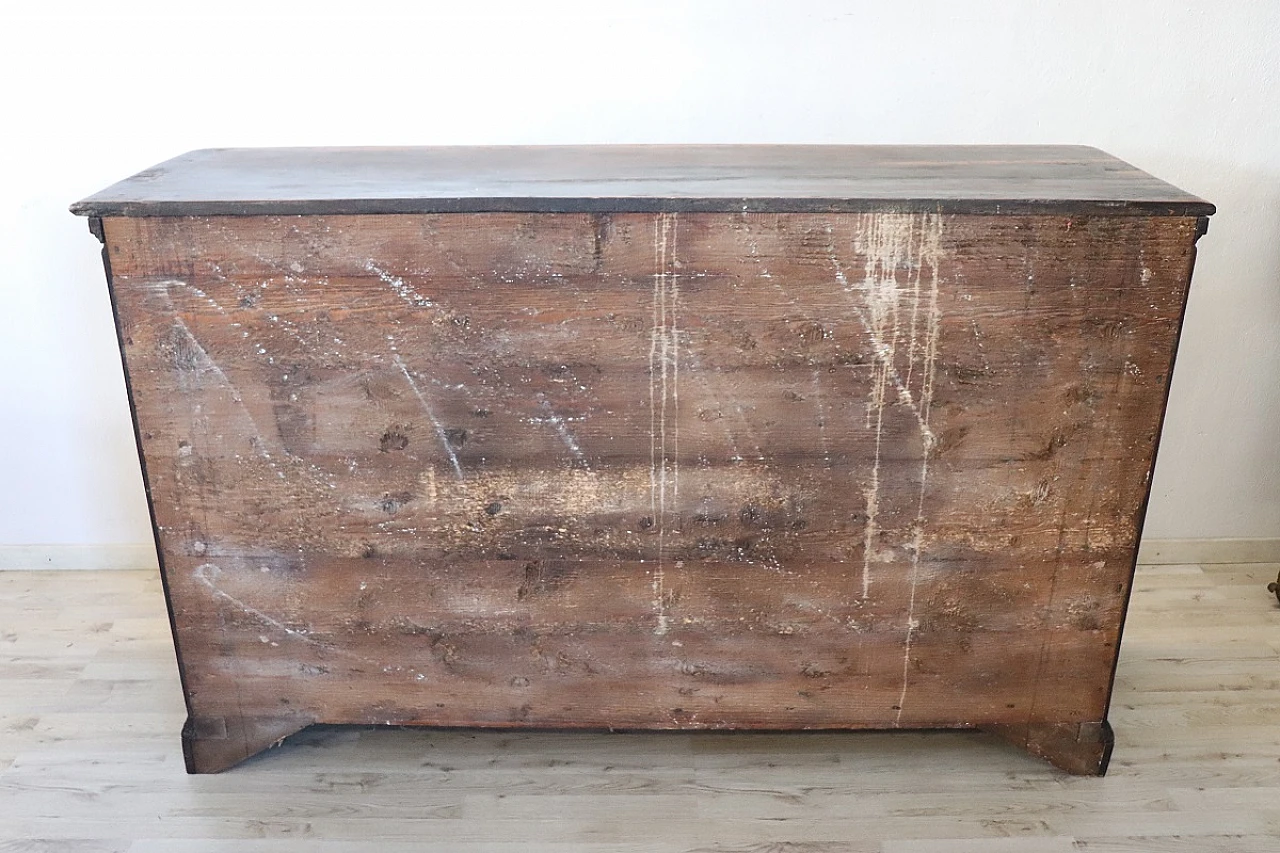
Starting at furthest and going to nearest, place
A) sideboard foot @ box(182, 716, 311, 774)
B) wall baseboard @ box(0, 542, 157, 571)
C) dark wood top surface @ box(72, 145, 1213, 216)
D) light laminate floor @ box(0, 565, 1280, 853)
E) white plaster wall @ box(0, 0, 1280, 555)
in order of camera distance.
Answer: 1. wall baseboard @ box(0, 542, 157, 571)
2. white plaster wall @ box(0, 0, 1280, 555)
3. sideboard foot @ box(182, 716, 311, 774)
4. light laminate floor @ box(0, 565, 1280, 853)
5. dark wood top surface @ box(72, 145, 1213, 216)

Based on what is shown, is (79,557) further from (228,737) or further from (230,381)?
(230,381)

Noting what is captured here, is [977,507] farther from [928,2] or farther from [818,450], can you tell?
[928,2]

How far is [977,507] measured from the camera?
1499 mm

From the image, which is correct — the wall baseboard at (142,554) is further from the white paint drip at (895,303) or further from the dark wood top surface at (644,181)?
the white paint drip at (895,303)

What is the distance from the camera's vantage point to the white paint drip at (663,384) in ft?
4.54

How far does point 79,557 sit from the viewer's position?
88.4 inches

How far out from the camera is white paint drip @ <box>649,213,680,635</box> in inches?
54.4

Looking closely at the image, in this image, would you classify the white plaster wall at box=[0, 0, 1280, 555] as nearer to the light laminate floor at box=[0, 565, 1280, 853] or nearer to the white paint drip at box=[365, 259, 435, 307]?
the white paint drip at box=[365, 259, 435, 307]

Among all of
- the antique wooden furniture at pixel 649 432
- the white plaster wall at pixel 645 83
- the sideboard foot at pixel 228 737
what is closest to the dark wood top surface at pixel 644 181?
the antique wooden furniture at pixel 649 432

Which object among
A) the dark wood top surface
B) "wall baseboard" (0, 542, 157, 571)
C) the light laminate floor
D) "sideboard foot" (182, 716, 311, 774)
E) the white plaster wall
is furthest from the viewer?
"wall baseboard" (0, 542, 157, 571)

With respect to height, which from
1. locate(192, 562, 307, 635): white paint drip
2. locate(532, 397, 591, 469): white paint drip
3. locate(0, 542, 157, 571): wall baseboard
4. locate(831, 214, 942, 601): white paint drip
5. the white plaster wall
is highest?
the white plaster wall

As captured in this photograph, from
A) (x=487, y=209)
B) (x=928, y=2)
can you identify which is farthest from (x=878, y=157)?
(x=487, y=209)

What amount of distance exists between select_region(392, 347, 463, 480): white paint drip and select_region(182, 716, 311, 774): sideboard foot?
487 mm

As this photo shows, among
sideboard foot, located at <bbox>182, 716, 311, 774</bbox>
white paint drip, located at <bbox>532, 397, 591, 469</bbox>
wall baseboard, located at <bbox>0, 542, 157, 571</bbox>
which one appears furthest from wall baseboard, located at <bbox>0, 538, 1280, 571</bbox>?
white paint drip, located at <bbox>532, 397, 591, 469</bbox>
